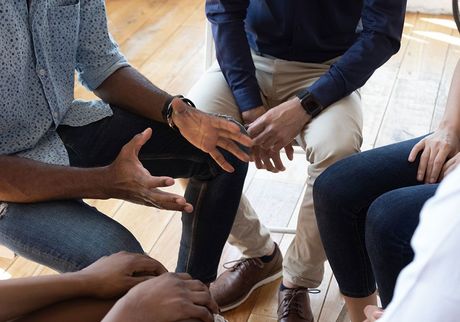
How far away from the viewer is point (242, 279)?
179 centimetres

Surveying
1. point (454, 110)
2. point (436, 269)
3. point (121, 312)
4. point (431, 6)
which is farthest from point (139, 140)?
point (431, 6)

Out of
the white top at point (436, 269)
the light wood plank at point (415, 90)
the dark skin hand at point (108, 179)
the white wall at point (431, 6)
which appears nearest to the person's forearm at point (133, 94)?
the dark skin hand at point (108, 179)

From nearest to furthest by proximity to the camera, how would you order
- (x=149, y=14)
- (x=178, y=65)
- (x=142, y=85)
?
(x=142, y=85), (x=178, y=65), (x=149, y=14)

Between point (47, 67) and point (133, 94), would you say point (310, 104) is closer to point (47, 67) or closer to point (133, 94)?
point (133, 94)

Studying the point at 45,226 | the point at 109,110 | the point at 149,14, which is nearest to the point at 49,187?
the point at 45,226

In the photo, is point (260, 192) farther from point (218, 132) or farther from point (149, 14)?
point (149, 14)

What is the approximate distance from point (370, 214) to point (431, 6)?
8.26 feet

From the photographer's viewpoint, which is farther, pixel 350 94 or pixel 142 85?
pixel 350 94

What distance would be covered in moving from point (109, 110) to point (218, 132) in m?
0.26

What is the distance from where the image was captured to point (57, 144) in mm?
1438

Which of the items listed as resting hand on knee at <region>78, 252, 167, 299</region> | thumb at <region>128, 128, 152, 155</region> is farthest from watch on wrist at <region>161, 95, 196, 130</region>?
resting hand on knee at <region>78, 252, 167, 299</region>

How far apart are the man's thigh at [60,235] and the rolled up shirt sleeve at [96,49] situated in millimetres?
346

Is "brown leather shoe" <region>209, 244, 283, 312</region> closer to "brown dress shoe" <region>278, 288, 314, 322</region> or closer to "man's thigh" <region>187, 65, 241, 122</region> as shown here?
"brown dress shoe" <region>278, 288, 314, 322</region>

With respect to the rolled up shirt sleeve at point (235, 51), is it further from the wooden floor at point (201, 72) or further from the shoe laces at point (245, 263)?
the wooden floor at point (201, 72)
